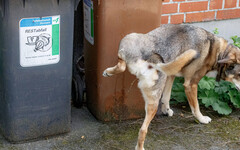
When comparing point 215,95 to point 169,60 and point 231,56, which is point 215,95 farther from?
point 169,60

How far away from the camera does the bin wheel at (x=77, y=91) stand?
4674 millimetres

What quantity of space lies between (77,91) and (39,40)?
47.1 inches

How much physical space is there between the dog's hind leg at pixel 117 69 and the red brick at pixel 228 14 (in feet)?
7.37

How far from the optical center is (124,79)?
427cm

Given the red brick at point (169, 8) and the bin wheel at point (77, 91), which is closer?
the bin wheel at point (77, 91)

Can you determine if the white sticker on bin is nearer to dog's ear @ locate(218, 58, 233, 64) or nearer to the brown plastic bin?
the brown plastic bin

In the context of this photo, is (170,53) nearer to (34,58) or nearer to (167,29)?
(167,29)

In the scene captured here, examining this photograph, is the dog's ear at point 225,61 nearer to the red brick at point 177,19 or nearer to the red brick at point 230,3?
the red brick at point 177,19

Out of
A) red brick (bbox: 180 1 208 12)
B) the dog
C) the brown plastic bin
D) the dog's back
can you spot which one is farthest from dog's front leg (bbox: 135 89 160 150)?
red brick (bbox: 180 1 208 12)

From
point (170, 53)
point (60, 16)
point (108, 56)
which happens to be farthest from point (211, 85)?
point (60, 16)

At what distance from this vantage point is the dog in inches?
145

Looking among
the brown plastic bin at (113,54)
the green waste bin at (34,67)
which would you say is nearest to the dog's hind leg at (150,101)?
the brown plastic bin at (113,54)

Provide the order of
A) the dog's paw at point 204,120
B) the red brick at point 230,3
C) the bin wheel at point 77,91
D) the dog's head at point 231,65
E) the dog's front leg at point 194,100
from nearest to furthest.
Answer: the dog's head at point 231,65 → the dog's front leg at point 194,100 → the dog's paw at point 204,120 → the bin wheel at point 77,91 → the red brick at point 230,3

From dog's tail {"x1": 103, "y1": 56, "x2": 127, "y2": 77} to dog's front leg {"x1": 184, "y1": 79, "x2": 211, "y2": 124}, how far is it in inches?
36.7
